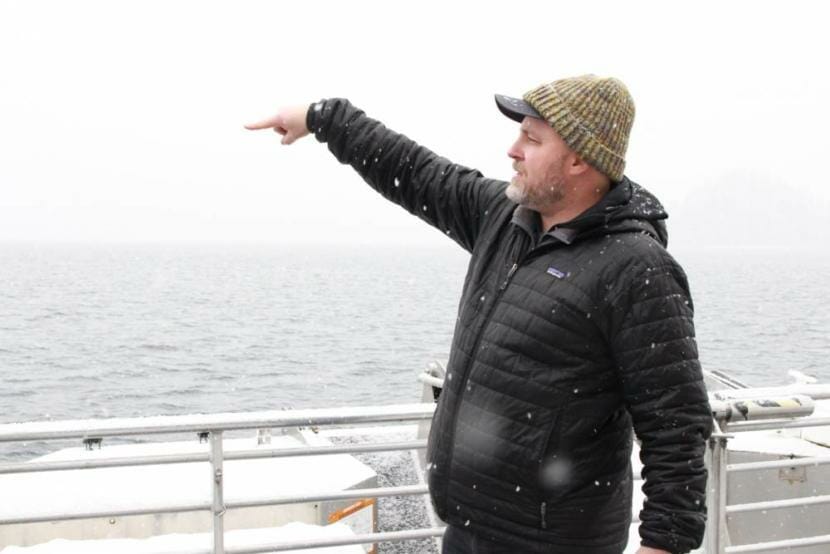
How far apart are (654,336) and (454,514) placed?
68cm

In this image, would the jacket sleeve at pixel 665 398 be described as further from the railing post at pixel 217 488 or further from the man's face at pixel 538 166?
the railing post at pixel 217 488

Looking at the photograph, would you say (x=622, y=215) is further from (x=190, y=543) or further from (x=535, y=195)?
(x=190, y=543)

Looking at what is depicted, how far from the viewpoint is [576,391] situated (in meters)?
2.14

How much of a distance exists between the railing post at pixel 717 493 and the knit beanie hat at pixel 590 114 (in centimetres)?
149

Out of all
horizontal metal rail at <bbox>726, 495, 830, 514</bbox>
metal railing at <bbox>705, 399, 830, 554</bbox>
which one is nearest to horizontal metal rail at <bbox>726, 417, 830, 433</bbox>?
metal railing at <bbox>705, 399, 830, 554</bbox>

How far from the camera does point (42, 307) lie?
60.7 m

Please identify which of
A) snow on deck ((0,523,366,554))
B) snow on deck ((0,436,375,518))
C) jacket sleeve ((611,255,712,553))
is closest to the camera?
jacket sleeve ((611,255,712,553))

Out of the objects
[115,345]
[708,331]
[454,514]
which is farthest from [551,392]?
[708,331]

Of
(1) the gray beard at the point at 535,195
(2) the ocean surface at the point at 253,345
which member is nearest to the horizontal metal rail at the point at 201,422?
(1) the gray beard at the point at 535,195

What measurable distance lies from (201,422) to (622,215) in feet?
5.18

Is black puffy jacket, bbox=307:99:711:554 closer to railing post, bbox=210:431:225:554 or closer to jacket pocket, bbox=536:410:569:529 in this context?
jacket pocket, bbox=536:410:569:529

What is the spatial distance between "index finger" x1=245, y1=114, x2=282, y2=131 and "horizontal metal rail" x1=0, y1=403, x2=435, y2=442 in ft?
3.11

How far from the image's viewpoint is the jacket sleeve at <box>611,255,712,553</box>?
2.06 meters

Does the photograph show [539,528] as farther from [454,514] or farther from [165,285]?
[165,285]
